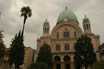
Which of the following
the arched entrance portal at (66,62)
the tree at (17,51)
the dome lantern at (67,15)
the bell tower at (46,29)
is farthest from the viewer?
the dome lantern at (67,15)

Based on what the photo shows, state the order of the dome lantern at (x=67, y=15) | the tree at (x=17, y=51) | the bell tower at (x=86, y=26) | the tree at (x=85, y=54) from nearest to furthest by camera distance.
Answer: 1. the tree at (x=17, y=51)
2. the tree at (x=85, y=54)
3. the bell tower at (x=86, y=26)
4. the dome lantern at (x=67, y=15)

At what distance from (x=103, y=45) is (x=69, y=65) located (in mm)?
12992

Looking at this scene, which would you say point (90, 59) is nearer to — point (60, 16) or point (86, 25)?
point (86, 25)

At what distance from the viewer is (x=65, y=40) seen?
168ft

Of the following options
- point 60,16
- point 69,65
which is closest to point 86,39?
point 69,65

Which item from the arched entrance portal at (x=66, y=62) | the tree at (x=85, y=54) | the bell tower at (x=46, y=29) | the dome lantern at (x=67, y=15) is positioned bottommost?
the arched entrance portal at (x=66, y=62)

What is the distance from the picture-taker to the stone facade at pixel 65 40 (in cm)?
4888

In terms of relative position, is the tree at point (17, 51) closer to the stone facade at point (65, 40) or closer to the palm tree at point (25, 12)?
the palm tree at point (25, 12)

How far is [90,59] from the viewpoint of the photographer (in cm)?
3447

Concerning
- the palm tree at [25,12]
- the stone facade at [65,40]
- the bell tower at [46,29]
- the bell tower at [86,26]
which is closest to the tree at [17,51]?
the palm tree at [25,12]

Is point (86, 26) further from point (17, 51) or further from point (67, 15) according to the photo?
point (17, 51)

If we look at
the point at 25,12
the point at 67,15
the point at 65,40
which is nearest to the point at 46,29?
the point at 65,40

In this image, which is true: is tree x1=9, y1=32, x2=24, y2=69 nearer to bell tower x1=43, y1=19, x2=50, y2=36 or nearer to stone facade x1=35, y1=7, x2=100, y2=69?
stone facade x1=35, y1=7, x2=100, y2=69

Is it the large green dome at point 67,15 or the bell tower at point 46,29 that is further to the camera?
the large green dome at point 67,15
